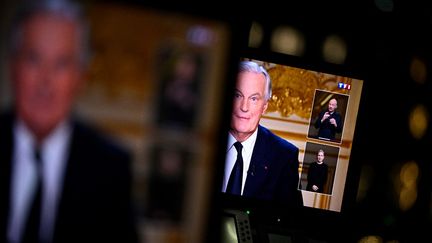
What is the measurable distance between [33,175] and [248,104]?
181 centimetres

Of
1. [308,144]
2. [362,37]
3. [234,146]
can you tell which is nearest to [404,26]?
[362,37]

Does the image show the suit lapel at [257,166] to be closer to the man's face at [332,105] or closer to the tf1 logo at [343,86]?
the man's face at [332,105]

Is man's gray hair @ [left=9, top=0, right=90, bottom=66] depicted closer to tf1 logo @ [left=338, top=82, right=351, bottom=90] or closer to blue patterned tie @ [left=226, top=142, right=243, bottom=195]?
blue patterned tie @ [left=226, top=142, right=243, bottom=195]

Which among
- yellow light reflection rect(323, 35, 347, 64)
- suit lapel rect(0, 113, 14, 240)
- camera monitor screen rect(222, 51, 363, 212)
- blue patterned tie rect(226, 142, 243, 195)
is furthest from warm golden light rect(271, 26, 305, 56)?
suit lapel rect(0, 113, 14, 240)

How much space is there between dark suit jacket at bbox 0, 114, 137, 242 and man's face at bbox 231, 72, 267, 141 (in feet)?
5.38

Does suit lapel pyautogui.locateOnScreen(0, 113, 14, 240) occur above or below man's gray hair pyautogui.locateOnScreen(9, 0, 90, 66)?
below

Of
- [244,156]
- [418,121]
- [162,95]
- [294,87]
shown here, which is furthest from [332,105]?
[162,95]

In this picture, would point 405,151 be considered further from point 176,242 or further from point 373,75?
point 176,242

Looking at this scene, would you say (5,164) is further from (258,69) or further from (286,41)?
(286,41)

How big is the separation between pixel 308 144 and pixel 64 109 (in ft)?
6.64

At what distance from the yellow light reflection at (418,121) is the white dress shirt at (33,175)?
284 centimetres

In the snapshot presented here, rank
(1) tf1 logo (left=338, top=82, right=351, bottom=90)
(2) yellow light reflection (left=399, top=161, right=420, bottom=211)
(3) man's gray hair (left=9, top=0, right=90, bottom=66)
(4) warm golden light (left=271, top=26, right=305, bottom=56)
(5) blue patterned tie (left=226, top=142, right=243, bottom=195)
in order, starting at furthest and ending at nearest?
(2) yellow light reflection (left=399, top=161, right=420, bottom=211), (4) warm golden light (left=271, top=26, right=305, bottom=56), (1) tf1 logo (left=338, top=82, right=351, bottom=90), (5) blue patterned tie (left=226, top=142, right=243, bottom=195), (3) man's gray hair (left=9, top=0, right=90, bottom=66)

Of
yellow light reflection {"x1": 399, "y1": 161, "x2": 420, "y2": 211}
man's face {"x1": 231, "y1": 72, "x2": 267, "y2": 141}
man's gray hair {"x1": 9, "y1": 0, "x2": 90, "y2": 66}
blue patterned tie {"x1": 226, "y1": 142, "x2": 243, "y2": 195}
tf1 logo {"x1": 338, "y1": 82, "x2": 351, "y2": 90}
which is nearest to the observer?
man's gray hair {"x1": 9, "y1": 0, "x2": 90, "y2": 66}

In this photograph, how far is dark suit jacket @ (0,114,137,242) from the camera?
1551 millimetres
